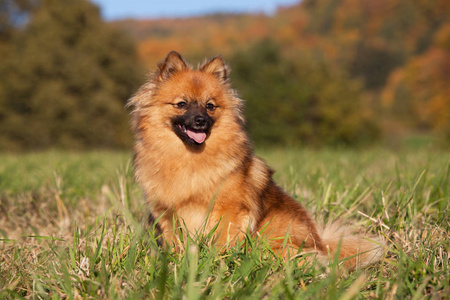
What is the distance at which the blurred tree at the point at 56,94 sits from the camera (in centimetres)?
2217

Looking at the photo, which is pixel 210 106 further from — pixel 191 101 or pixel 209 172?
pixel 209 172

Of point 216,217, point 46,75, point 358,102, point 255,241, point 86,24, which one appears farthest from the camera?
point 358,102

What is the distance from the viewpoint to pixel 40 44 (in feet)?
75.0

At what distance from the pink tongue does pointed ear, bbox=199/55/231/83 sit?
27.2 inches

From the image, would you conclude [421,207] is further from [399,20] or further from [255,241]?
[399,20]

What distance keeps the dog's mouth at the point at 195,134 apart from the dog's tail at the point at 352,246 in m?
1.23

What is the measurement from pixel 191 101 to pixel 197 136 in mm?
399

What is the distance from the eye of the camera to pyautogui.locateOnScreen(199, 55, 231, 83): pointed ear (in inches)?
138

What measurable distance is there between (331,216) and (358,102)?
27.2 m

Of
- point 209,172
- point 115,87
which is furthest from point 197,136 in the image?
point 115,87

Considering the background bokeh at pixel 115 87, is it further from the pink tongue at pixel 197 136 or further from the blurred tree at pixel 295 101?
the pink tongue at pixel 197 136

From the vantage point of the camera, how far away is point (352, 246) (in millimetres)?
2742

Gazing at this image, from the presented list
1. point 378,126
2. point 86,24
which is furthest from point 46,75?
point 378,126

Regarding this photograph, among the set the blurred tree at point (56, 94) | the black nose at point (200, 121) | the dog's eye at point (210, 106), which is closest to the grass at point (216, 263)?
the black nose at point (200, 121)
